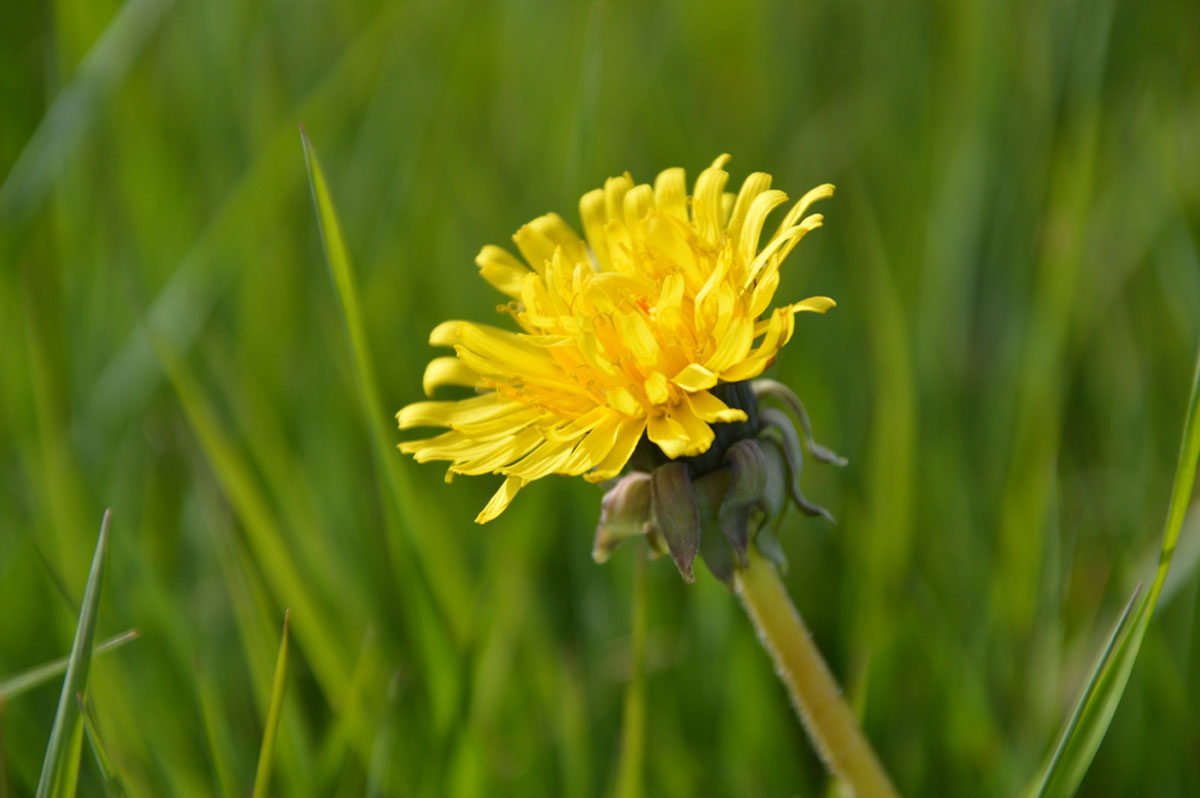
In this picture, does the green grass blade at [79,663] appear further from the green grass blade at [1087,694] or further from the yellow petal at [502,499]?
the green grass blade at [1087,694]

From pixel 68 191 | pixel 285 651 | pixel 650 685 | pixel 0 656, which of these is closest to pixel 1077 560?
pixel 650 685

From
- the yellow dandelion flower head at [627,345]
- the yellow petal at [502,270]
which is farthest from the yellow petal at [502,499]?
the yellow petal at [502,270]

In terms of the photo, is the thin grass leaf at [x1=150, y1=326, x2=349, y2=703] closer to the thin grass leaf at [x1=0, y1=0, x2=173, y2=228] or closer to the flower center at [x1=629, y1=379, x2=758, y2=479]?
the flower center at [x1=629, y1=379, x2=758, y2=479]

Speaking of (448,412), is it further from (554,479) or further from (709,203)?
(554,479)

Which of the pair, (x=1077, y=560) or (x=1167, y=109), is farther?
Answer: (x=1167, y=109)

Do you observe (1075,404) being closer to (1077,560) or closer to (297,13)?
(1077,560)

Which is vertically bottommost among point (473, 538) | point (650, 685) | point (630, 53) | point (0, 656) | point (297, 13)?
point (650, 685)

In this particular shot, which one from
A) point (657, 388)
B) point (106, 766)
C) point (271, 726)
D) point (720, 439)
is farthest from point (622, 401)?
point (106, 766)
